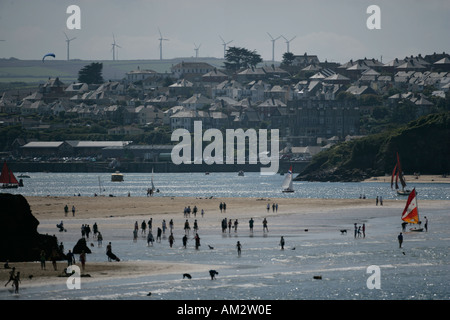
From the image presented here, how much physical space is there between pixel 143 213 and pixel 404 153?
270 ft

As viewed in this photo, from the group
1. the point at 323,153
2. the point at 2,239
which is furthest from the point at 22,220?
the point at 323,153

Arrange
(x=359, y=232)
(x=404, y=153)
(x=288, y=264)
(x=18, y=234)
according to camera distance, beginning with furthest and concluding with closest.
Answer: (x=404, y=153) < (x=359, y=232) < (x=288, y=264) < (x=18, y=234)

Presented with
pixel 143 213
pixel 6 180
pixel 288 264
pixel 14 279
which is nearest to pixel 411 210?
pixel 288 264

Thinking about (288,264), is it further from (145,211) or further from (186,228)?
(145,211)

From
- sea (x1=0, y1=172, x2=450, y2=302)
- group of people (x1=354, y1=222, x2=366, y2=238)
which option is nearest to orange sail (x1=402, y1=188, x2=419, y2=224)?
sea (x1=0, y1=172, x2=450, y2=302)

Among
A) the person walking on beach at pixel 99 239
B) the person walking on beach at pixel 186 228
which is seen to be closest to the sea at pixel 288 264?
the person walking on beach at pixel 186 228

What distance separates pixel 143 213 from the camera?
8769 cm

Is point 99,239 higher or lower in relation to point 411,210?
lower

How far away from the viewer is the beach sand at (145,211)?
171ft

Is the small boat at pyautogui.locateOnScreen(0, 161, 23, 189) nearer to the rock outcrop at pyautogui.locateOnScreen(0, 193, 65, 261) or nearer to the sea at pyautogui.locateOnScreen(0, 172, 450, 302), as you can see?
the sea at pyautogui.locateOnScreen(0, 172, 450, 302)

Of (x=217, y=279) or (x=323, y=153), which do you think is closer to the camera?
(x=217, y=279)
